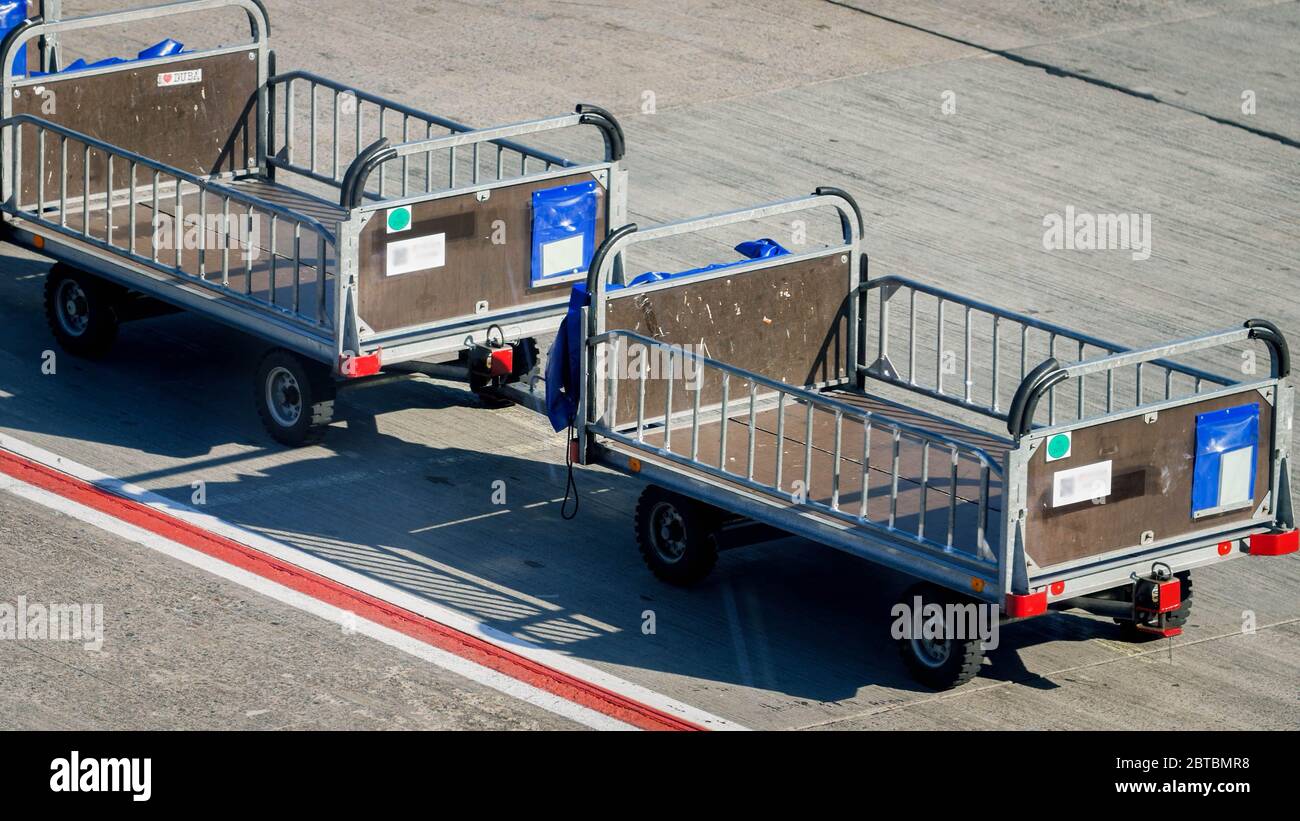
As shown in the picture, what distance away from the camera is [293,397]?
14.6 meters

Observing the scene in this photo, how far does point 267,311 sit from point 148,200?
277cm

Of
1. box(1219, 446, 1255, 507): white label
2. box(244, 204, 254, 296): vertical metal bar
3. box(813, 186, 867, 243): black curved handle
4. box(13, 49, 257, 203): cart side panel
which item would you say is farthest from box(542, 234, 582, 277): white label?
box(1219, 446, 1255, 507): white label

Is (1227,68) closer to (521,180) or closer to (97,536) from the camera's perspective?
(521,180)

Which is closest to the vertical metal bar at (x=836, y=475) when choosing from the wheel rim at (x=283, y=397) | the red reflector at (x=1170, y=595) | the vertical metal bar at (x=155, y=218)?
the red reflector at (x=1170, y=595)

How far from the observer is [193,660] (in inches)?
461

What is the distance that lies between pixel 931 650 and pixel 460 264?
435 centimetres

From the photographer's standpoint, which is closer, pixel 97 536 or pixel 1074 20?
pixel 97 536

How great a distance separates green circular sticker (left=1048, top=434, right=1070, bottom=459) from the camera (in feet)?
36.1

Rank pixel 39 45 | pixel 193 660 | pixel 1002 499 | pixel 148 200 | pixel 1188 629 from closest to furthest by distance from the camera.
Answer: pixel 1002 499 → pixel 193 660 → pixel 1188 629 → pixel 148 200 → pixel 39 45

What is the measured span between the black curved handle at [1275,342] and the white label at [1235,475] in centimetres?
44

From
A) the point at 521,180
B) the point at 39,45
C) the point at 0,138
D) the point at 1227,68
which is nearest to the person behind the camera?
the point at 521,180

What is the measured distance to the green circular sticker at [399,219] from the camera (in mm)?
13812

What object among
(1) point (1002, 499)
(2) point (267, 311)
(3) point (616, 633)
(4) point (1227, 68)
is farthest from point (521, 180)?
(4) point (1227, 68)

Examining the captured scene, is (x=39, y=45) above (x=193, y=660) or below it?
above
